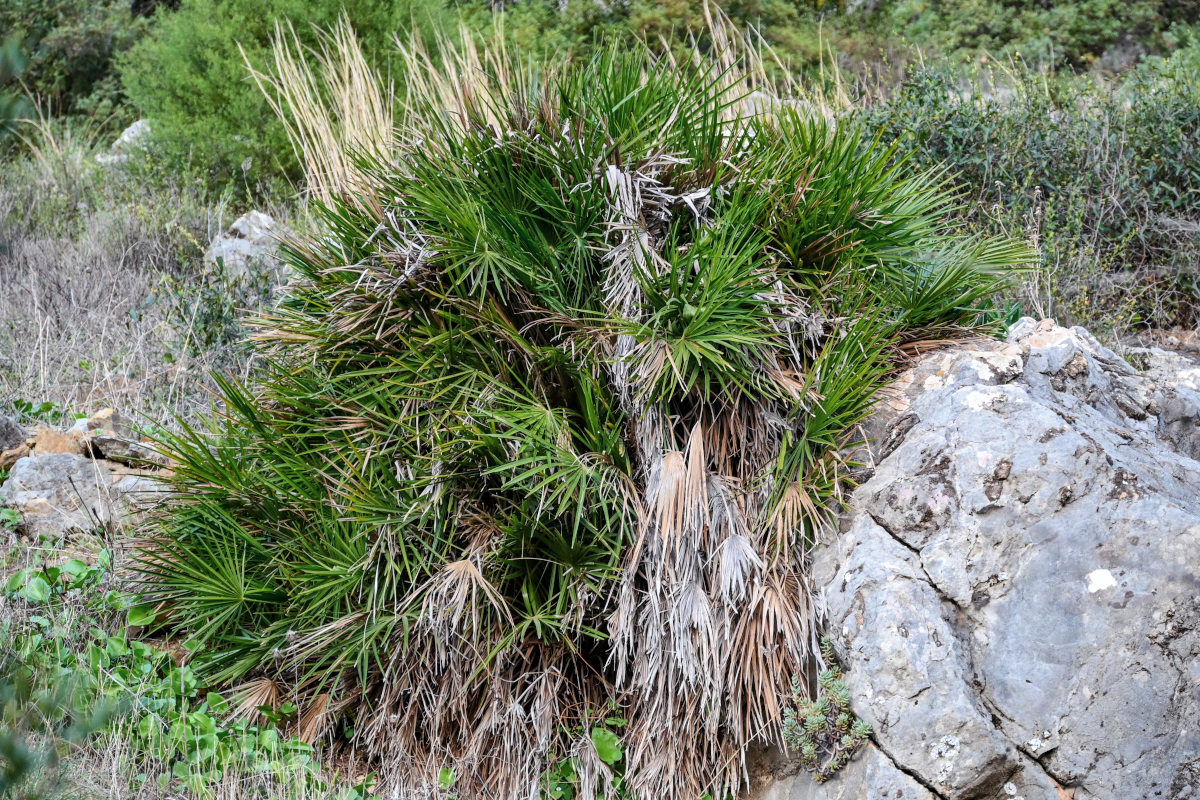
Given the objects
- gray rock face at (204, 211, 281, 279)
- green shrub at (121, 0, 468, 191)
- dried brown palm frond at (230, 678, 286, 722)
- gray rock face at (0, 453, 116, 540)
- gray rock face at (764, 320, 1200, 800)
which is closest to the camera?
gray rock face at (764, 320, 1200, 800)

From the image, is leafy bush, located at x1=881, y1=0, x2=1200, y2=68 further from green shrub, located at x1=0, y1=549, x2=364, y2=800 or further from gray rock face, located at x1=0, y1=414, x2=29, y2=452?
green shrub, located at x1=0, y1=549, x2=364, y2=800

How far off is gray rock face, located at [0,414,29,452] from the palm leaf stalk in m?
1.64

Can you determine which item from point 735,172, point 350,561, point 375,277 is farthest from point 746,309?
point 350,561

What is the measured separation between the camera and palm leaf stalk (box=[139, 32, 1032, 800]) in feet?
10.9

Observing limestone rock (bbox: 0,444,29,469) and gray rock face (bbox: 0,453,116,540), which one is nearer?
gray rock face (bbox: 0,453,116,540)

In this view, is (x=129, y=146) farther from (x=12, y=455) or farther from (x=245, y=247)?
(x=12, y=455)

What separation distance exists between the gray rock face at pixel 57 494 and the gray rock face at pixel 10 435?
41cm

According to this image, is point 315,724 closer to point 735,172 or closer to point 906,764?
point 906,764

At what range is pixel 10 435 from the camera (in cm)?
494

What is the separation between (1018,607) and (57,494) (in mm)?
4295

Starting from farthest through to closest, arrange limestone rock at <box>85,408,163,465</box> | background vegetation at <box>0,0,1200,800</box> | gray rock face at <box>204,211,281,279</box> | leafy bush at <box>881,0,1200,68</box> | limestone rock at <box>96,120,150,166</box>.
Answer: leafy bush at <box>881,0,1200,68</box>
limestone rock at <box>96,120,150,166</box>
gray rock face at <box>204,211,281,279</box>
limestone rock at <box>85,408,163,465</box>
background vegetation at <box>0,0,1200,800</box>

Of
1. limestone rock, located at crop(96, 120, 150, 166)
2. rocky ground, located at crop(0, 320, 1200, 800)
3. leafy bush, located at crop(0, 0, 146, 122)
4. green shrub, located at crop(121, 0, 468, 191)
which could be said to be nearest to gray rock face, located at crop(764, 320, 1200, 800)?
rocky ground, located at crop(0, 320, 1200, 800)

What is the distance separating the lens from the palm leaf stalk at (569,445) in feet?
10.9

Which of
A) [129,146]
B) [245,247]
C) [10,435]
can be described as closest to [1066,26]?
[245,247]
